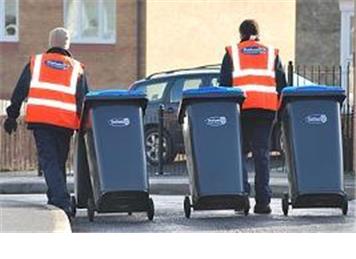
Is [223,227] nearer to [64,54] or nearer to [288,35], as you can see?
[64,54]

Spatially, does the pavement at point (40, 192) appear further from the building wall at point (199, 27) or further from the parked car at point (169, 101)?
the building wall at point (199, 27)

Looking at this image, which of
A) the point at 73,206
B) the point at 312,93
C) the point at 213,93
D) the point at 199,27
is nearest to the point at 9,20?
the point at 199,27

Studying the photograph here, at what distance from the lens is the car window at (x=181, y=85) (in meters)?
18.9

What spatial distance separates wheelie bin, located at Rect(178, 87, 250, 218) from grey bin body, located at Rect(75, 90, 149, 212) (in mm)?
466

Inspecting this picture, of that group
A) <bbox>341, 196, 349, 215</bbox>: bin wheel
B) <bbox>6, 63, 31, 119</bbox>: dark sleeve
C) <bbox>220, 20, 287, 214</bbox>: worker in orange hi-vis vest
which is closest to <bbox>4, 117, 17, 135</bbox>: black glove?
<bbox>6, 63, 31, 119</bbox>: dark sleeve

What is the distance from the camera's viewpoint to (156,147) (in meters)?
18.6

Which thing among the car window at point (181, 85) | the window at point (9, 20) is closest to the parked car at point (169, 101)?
the car window at point (181, 85)

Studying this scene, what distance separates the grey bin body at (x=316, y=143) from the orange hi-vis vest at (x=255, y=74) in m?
0.28

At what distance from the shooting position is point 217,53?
2888 centimetres

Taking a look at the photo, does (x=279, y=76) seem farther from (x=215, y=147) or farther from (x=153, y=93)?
(x=153, y=93)

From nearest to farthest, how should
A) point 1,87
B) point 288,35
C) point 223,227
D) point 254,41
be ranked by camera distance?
point 223,227 → point 254,41 → point 1,87 → point 288,35

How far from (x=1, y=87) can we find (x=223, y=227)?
60.3ft

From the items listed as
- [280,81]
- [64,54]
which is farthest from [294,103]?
[64,54]
